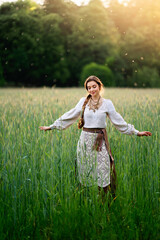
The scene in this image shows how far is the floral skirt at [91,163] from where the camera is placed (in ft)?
8.29

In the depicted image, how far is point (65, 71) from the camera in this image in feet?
80.2

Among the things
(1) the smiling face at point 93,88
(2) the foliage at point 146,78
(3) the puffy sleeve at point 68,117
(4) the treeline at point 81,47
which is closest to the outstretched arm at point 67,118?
(3) the puffy sleeve at point 68,117

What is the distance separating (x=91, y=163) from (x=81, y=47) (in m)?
24.8

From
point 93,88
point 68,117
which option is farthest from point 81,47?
point 93,88

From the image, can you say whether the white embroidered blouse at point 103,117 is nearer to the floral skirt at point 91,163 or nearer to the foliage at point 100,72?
the floral skirt at point 91,163

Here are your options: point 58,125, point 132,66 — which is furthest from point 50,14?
point 58,125

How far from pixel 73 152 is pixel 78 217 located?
2.77 ft

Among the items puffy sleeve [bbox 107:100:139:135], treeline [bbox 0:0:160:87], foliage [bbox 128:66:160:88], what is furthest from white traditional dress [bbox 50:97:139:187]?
foliage [bbox 128:66:160:88]

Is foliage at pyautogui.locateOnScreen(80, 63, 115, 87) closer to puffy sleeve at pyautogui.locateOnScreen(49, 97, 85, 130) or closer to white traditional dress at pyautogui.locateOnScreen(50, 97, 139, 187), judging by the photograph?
puffy sleeve at pyautogui.locateOnScreen(49, 97, 85, 130)

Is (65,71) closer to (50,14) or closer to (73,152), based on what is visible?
(50,14)

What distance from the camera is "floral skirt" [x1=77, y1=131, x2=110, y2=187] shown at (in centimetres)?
253

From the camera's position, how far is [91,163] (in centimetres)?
265

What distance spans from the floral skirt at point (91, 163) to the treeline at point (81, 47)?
59.6 ft

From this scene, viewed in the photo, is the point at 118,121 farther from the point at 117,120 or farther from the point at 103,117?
the point at 103,117
